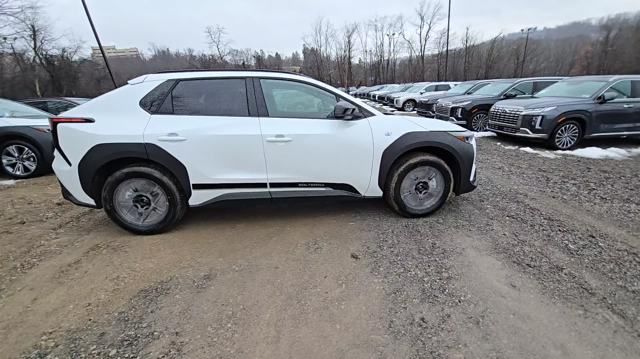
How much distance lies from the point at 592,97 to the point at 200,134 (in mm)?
8651

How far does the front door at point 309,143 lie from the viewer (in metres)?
3.21

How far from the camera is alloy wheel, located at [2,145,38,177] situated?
5.62 m

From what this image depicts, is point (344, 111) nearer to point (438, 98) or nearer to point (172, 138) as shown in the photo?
point (172, 138)

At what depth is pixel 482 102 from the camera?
9.73 m

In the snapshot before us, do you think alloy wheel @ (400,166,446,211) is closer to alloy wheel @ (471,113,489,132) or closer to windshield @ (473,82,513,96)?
alloy wheel @ (471,113,489,132)

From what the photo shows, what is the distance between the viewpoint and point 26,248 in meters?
3.23

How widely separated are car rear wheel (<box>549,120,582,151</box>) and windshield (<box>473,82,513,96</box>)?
362cm

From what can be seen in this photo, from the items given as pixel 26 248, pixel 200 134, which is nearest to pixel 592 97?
pixel 200 134

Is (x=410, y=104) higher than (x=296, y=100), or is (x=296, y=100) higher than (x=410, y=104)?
(x=296, y=100)

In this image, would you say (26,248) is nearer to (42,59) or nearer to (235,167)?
(235,167)

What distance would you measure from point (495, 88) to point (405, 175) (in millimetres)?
9456

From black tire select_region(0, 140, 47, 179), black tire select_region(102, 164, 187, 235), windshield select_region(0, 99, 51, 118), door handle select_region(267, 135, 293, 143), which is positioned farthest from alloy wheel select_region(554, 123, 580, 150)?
windshield select_region(0, 99, 51, 118)

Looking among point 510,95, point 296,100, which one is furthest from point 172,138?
A: point 510,95

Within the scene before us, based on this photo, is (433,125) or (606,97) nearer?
(433,125)
